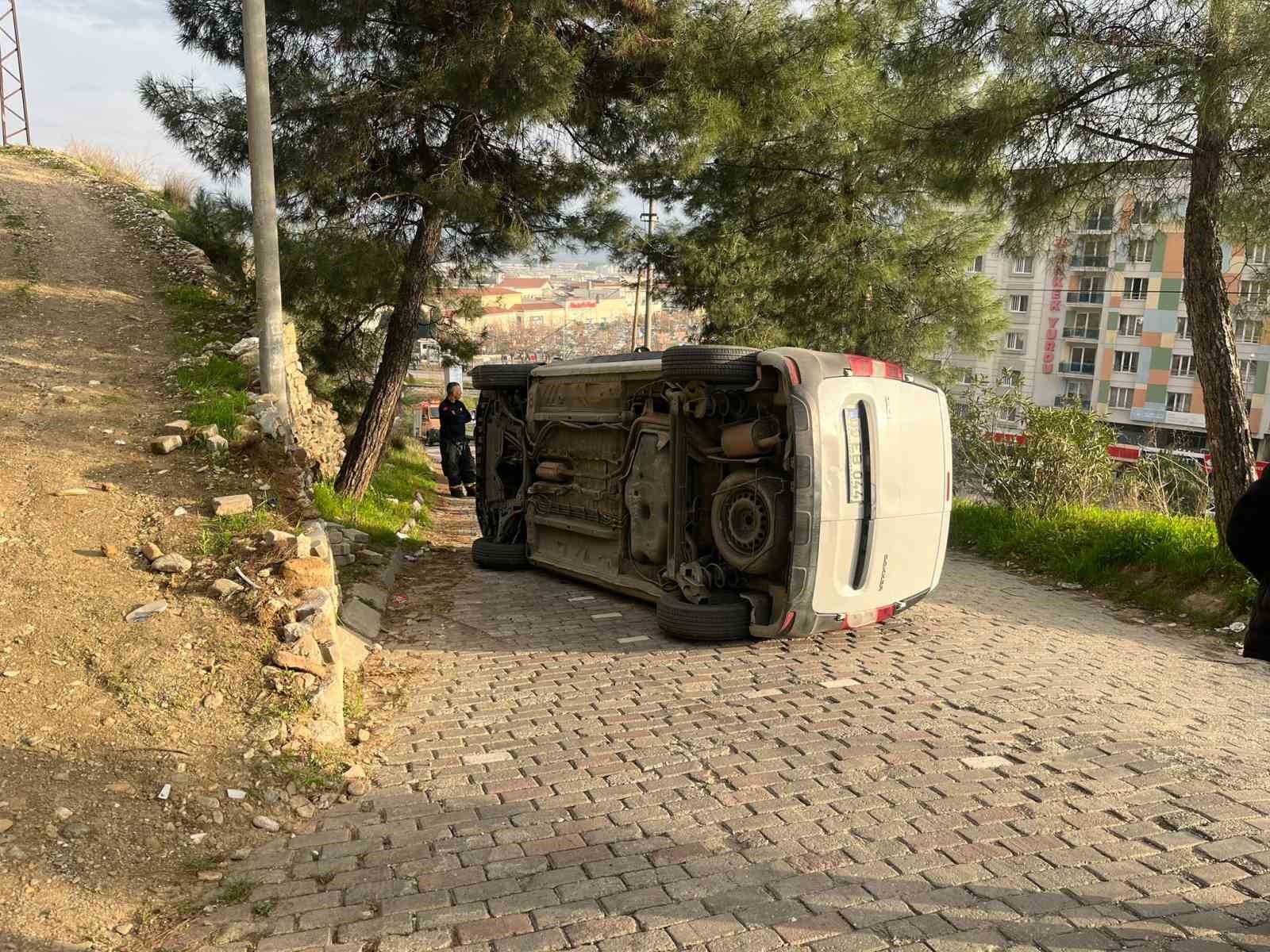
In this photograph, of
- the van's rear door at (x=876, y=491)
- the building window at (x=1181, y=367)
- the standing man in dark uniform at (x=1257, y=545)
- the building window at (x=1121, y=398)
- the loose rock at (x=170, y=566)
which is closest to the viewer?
the standing man in dark uniform at (x=1257, y=545)

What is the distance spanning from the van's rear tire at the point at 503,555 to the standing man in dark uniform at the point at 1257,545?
6.77 m

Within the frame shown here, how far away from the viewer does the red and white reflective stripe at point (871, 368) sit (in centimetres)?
620

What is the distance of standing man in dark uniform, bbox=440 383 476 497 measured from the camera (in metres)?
14.2

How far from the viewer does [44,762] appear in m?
3.62

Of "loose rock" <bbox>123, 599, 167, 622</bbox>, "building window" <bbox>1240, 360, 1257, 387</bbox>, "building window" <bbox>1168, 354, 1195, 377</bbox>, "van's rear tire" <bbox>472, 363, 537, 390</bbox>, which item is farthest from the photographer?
"building window" <bbox>1168, 354, 1195, 377</bbox>

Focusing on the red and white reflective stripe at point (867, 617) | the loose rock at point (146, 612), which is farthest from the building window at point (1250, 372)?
the loose rock at point (146, 612)

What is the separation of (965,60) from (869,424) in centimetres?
494

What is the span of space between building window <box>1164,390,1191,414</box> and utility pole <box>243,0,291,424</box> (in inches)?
2131

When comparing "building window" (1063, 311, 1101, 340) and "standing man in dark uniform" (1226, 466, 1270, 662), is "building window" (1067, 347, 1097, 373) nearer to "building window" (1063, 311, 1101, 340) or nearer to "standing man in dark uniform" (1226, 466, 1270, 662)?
"building window" (1063, 311, 1101, 340)

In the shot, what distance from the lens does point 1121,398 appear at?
52750 millimetres

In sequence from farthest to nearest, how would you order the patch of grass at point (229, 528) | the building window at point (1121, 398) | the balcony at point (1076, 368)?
the balcony at point (1076, 368) → the building window at point (1121, 398) → the patch of grass at point (229, 528)

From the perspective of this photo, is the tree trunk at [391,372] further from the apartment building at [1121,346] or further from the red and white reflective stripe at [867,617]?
the apartment building at [1121,346]

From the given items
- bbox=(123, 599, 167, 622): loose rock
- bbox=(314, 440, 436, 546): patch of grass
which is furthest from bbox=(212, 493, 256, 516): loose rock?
bbox=(314, 440, 436, 546): patch of grass

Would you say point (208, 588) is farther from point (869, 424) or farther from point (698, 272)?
point (698, 272)
